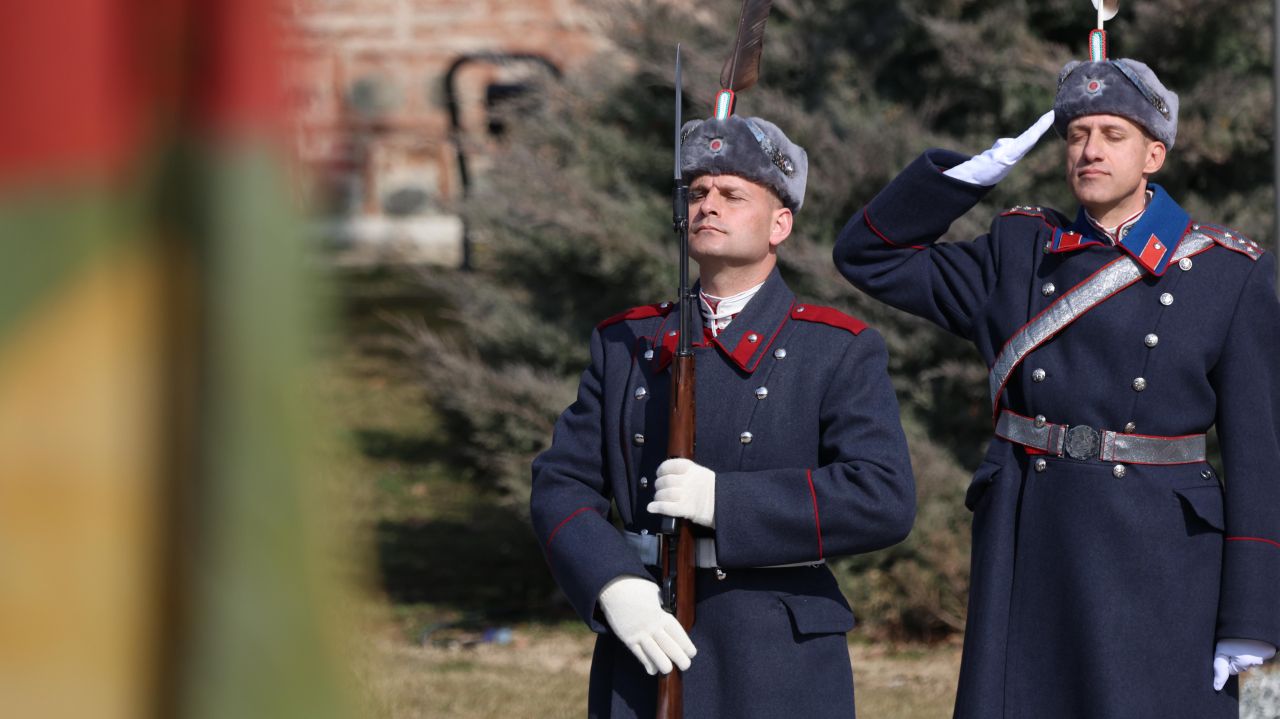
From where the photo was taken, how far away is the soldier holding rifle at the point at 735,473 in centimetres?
316


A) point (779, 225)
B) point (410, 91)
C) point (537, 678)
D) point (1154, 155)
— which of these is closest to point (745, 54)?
point (779, 225)

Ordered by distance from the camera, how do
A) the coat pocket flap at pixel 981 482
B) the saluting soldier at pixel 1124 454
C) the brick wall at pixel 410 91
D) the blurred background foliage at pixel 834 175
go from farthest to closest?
the blurred background foliage at pixel 834 175 → the coat pocket flap at pixel 981 482 → the saluting soldier at pixel 1124 454 → the brick wall at pixel 410 91

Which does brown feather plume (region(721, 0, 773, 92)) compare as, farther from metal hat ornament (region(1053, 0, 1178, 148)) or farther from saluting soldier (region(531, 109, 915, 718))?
metal hat ornament (region(1053, 0, 1178, 148))

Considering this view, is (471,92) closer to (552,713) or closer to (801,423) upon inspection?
(552,713)

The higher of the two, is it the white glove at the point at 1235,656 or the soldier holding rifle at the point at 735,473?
the soldier holding rifle at the point at 735,473

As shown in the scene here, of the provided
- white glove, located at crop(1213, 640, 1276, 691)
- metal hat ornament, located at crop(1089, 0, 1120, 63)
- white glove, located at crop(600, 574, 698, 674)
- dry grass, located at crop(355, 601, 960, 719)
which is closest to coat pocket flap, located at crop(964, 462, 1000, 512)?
white glove, located at crop(1213, 640, 1276, 691)

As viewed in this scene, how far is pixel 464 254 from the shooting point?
8508 mm

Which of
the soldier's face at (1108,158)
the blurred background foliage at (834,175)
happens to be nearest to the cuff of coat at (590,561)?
the soldier's face at (1108,158)

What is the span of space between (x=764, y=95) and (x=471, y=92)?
8576mm

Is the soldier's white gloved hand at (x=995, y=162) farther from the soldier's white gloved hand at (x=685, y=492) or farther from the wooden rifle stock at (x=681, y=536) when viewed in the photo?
the soldier's white gloved hand at (x=685, y=492)

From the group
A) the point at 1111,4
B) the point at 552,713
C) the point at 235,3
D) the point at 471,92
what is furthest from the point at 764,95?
the point at 471,92

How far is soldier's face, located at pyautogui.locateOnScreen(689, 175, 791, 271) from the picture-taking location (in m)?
3.37

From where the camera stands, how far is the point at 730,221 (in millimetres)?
3377

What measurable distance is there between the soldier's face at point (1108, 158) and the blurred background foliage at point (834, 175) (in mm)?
3335
